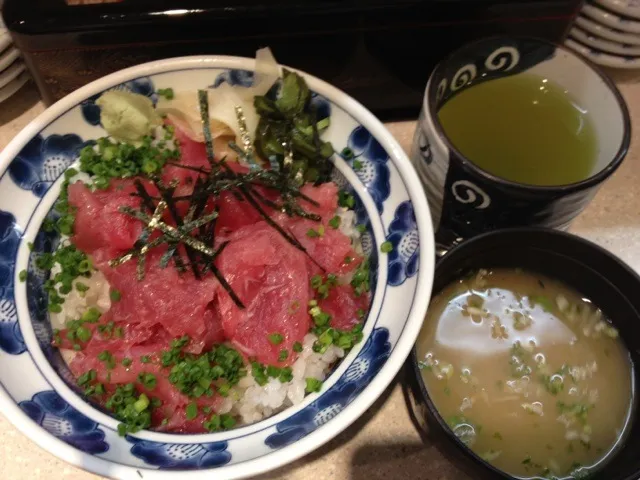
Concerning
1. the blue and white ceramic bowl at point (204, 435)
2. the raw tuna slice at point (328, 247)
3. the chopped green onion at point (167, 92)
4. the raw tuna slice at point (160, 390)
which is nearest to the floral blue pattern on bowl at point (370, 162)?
the blue and white ceramic bowl at point (204, 435)

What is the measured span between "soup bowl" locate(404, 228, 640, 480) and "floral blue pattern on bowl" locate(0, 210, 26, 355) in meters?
0.78

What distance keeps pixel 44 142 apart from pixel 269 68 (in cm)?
54

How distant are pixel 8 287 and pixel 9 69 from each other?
72cm

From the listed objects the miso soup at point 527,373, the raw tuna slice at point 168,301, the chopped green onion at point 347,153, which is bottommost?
the miso soup at point 527,373

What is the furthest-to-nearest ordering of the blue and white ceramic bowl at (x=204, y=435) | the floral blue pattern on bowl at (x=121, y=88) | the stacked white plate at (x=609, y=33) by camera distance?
the stacked white plate at (x=609, y=33) < the floral blue pattern on bowl at (x=121, y=88) < the blue and white ceramic bowl at (x=204, y=435)

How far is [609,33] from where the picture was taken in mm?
1679

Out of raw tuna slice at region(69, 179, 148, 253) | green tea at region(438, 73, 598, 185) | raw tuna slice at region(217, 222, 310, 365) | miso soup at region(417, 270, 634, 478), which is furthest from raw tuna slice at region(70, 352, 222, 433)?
green tea at region(438, 73, 598, 185)

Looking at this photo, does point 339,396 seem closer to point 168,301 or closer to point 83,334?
point 168,301

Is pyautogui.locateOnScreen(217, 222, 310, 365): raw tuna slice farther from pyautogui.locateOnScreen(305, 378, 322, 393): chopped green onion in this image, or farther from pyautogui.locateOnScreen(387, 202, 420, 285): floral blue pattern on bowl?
pyautogui.locateOnScreen(387, 202, 420, 285): floral blue pattern on bowl

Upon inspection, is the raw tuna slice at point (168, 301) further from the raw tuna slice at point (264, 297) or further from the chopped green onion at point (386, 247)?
the chopped green onion at point (386, 247)

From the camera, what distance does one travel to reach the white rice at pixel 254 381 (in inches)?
45.1

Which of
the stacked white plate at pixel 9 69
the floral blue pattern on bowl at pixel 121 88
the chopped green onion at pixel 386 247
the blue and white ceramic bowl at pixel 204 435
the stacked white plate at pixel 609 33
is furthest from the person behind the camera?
the stacked white plate at pixel 609 33

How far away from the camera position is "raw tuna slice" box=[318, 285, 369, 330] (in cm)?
122

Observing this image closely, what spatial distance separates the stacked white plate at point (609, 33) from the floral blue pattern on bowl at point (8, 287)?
5.21 ft
